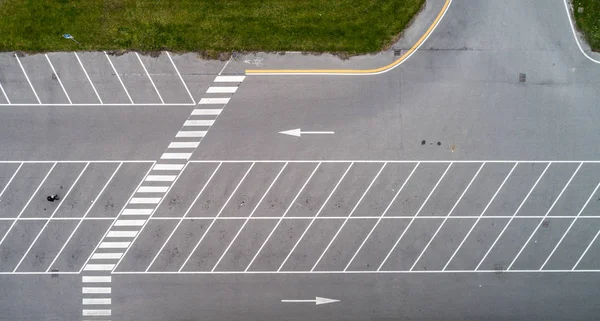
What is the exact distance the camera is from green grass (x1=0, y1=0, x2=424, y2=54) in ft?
60.6

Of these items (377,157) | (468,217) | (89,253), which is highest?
(377,157)

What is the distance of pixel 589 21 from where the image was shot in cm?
1883

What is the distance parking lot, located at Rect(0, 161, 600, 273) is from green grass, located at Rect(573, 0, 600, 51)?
20.5 feet

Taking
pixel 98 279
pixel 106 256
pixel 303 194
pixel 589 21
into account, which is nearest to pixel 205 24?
pixel 303 194

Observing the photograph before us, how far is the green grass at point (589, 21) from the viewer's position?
1877 centimetres

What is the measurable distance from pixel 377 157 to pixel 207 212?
7908 millimetres

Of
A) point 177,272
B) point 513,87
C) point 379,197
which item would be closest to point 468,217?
point 379,197

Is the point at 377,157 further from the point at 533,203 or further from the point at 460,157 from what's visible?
the point at 533,203

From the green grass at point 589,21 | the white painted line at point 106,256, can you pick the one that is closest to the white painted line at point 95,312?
the white painted line at point 106,256

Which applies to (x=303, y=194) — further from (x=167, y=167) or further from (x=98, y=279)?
(x=98, y=279)

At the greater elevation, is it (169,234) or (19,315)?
(169,234)

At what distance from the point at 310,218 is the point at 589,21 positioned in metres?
15.5

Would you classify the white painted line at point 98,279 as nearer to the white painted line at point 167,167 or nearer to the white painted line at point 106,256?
the white painted line at point 106,256

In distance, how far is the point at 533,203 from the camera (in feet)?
60.2
